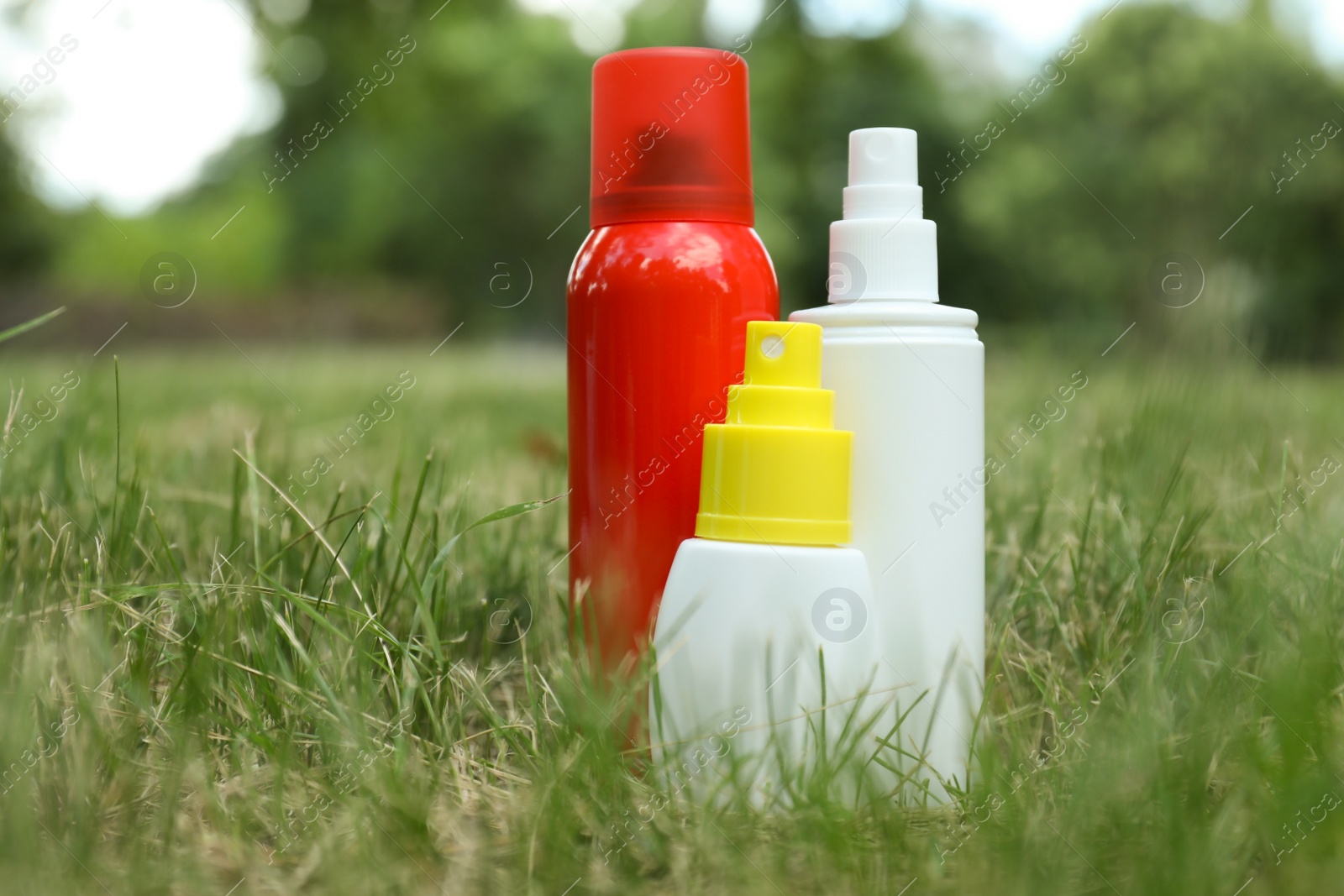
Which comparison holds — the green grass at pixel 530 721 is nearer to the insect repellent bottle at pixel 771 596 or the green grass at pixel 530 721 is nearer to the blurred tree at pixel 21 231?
the insect repellent bottle at pixel 771 596

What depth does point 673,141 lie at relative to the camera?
1154 mm

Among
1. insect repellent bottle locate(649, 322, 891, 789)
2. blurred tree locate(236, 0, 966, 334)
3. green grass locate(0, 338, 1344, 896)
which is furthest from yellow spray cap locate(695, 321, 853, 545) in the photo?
blurred tree locate(236, 0, 966, 334)

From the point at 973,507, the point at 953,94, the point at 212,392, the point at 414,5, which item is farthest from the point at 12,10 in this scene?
the point at 953,94

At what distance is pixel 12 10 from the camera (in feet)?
30.4

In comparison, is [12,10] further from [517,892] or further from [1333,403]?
[517,892]

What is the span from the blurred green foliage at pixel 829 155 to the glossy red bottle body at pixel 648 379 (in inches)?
153

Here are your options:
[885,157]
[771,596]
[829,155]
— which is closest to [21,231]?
[829,155]

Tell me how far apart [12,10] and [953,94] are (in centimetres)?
1335

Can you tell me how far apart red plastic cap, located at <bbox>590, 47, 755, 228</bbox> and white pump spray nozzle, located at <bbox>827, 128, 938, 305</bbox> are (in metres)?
0.11

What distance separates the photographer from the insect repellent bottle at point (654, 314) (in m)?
1.13

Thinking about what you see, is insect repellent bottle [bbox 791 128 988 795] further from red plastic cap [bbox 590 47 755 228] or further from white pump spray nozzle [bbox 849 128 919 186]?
red plastic cap [bbox 590 47 755 228]

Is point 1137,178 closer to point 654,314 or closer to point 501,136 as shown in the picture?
point 501,136

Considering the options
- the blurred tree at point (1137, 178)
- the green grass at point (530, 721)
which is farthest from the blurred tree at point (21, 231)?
the green grass at point (530, 721)

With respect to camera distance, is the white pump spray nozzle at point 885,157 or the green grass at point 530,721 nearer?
the green grass at point 530,721
